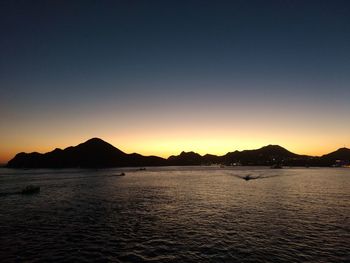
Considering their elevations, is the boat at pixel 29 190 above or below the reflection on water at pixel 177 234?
above

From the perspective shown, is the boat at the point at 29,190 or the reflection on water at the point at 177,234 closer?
the reflection on water at the point at 177,234

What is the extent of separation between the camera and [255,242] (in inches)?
1387

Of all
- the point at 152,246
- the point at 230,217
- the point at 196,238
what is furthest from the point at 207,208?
the point at 152,246

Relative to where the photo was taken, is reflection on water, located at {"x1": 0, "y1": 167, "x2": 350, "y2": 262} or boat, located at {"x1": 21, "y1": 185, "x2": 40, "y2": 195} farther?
boat, located at {"x1": 21, "y1": 185, "x2": 40, "y2": 195}

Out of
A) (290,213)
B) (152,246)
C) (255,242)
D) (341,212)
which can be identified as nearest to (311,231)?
(255,242)

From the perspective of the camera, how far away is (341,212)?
184ft

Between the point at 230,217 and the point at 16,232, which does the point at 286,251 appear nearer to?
the point at 230,217

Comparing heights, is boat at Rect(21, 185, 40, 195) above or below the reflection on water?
above

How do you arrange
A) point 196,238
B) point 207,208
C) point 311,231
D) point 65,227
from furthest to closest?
point 207,208 < point 65,227 < point 311,231 < point 196,238

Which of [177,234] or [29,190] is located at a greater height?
[29,190]

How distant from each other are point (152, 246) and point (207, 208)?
30.7m

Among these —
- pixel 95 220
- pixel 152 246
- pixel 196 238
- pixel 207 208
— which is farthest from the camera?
pixel 207 208

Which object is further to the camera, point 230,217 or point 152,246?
point 230,217

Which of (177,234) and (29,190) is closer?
(177,234)
